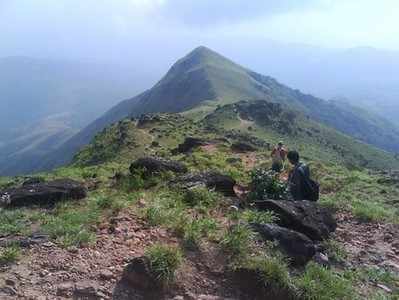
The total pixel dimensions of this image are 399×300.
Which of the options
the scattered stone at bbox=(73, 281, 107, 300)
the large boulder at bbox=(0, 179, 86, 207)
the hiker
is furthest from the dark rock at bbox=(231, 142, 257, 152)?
the scattered stone at bbox=(73, 281, 107, 300)

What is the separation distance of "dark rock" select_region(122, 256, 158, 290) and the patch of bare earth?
0.12 meters

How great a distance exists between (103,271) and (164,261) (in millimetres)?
1128

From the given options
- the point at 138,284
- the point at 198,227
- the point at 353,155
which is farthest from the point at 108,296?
the point at 353,155

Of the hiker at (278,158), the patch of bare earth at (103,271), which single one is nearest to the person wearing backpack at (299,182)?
the patch of bare earth at (103,271)

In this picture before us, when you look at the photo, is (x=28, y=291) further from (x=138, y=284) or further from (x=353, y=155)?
(x=353, y=155)

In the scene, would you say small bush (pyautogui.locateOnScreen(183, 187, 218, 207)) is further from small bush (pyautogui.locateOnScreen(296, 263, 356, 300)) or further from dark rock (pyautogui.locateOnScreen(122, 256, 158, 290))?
dark rock (pyautogui.locateOnScreen(122, 256, 158, 290))

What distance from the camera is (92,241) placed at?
12.0 meters

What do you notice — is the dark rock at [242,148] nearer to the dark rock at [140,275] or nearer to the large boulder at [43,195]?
the large boulder at [43,195]

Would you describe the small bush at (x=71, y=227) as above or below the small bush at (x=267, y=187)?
above

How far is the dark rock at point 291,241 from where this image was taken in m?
13.1

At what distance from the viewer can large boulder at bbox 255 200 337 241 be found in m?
14.6

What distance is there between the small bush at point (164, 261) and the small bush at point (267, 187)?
629cm

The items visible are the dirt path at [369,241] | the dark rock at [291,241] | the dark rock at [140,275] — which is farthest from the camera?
the dirt path at [369,241]

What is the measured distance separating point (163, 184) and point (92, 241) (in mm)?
5129
